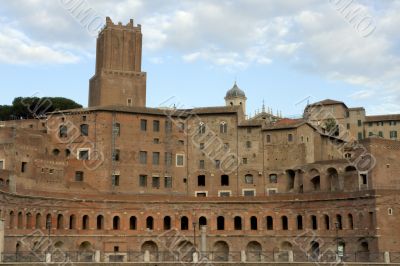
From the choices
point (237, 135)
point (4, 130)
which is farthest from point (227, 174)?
point (4, 130)

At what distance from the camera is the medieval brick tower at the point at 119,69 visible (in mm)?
72875

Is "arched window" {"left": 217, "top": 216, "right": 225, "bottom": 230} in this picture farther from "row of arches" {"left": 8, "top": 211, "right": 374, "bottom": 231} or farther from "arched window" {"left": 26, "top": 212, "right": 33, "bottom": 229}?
"arched window" {"left": 26, "top": 212, "right": 33, "bottom": 229}

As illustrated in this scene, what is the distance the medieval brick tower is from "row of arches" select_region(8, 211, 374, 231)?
1770cm

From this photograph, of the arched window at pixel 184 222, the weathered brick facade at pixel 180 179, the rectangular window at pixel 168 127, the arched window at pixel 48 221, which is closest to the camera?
the weathered brick facade at pixel 180 179

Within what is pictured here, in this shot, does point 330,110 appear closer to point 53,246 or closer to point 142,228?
point 142,228

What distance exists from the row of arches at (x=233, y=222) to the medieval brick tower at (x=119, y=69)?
1770 cm

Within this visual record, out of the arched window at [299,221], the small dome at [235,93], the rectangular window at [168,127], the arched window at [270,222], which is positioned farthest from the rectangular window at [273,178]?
the small dome at [235,93]

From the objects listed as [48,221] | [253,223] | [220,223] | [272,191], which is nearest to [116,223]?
[48,221]

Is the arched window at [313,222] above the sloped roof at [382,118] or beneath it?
beneath

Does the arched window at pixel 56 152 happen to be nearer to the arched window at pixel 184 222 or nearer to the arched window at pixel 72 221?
the arched window at pixel 72 221

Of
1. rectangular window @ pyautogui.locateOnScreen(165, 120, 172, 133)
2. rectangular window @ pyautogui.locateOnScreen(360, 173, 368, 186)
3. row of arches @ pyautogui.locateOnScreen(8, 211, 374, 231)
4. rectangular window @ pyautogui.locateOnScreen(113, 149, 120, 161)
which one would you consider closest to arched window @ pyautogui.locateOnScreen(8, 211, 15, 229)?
row of arches @ pyautogui.locateOnScreen(8, 211, 374, 231)

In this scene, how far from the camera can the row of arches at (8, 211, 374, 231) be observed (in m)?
54.8

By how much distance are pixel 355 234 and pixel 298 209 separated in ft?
25.0

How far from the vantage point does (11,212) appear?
167 ft
